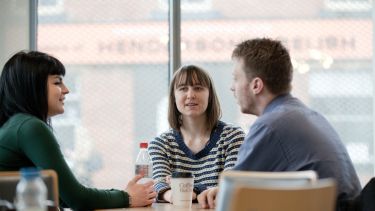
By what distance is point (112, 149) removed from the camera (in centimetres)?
436

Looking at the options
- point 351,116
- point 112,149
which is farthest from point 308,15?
point 112,149

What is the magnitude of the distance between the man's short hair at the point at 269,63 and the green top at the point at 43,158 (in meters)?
0.72

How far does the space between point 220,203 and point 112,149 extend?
2908 mm

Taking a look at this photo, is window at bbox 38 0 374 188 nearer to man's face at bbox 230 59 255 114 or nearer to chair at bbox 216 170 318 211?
man's face at bbox 230 59 255 114

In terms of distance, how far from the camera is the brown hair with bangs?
134 inches

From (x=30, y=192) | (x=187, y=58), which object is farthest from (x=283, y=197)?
(x=187, y=58)

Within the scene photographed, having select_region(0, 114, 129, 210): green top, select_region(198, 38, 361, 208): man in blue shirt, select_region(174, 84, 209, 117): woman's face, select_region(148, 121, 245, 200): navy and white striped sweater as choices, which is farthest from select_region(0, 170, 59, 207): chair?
select_region(174, 84, 209, 117): woman's face

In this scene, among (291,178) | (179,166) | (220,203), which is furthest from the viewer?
(179,166)

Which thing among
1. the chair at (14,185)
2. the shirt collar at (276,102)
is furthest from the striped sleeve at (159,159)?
the chair at (14,185)

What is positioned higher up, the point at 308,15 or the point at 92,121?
the point at 308,15

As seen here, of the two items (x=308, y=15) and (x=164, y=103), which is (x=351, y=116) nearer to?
(x=308, y=15)

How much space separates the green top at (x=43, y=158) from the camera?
2.41 meters

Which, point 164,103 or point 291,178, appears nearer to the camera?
point 291,178

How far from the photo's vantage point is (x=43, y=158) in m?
2.40
